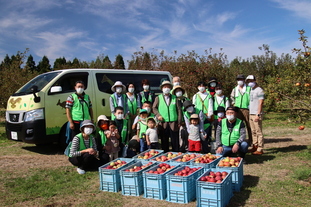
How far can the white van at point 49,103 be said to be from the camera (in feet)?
23.8

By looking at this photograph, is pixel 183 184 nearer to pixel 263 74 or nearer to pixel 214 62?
pixel 214 62

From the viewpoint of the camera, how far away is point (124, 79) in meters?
8.73

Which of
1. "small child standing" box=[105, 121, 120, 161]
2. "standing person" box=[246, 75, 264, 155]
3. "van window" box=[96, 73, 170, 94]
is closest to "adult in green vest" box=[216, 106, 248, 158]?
"standing person" box=[246, 75, 264, 155]

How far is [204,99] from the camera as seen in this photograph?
7566 millimetres

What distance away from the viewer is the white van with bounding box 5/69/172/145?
726 cm

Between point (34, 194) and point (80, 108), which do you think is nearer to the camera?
point (34, 194)

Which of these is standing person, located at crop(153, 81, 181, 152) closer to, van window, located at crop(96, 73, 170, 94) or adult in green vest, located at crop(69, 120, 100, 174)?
adult in green vest, located at crop(69, 120, 100, 174)

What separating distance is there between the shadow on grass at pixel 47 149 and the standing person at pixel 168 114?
10.8ft

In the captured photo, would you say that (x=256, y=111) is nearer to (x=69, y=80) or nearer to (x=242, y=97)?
(x=242, y=97)

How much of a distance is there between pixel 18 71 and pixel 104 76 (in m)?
8.84

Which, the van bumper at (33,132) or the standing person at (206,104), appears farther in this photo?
the standing person at (206,104)

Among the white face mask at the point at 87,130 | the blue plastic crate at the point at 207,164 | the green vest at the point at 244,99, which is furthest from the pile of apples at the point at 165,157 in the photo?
the green vest at the point at 244,99

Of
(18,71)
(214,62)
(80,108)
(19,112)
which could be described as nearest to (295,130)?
(214,62)

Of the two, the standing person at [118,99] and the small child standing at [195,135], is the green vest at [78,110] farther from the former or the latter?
the small child standing at [195,135]
